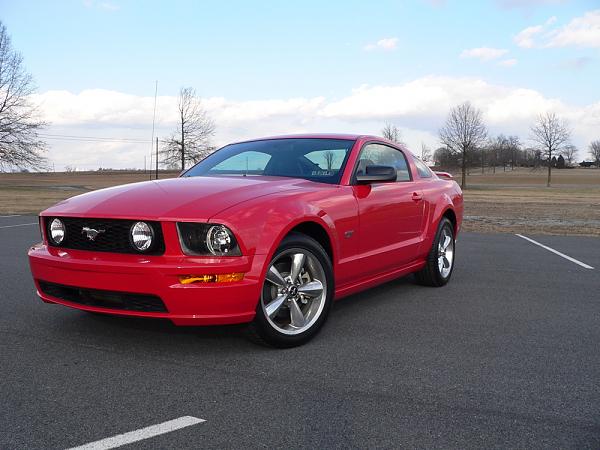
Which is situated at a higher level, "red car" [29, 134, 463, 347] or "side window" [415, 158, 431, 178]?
"side window" [415, 158, 431, 178]

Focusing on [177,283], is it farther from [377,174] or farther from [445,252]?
[445,252]

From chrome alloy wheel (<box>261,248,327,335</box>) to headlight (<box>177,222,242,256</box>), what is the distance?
1.23 ft

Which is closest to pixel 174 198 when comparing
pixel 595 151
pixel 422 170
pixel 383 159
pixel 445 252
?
pixel 383 159

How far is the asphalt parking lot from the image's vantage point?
2.63 metres

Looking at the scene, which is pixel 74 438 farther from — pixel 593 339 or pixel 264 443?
pixel 593 339

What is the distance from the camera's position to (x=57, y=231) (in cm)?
387

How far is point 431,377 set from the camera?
337 cm

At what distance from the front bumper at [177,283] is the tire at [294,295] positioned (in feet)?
0.63

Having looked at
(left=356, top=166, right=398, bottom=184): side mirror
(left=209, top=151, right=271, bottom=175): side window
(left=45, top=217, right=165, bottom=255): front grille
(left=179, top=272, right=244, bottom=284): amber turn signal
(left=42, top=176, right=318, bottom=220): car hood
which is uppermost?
(left=209, top=151, right=271, bottom=175): side window

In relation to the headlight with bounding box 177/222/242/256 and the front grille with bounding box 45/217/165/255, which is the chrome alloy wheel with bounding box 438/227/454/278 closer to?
the headlight with bounding box 177/222/242/256

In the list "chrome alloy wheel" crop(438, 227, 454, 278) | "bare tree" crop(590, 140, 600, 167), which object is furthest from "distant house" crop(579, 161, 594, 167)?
"chrome alloy wheel" crop(438, 227, 454, 278)

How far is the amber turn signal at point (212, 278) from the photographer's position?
338 cm

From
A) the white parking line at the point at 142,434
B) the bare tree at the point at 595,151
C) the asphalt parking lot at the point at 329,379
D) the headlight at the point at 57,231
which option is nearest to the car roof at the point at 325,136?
the asphalt parking lot at the point at 329,379

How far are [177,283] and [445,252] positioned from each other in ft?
12.5
